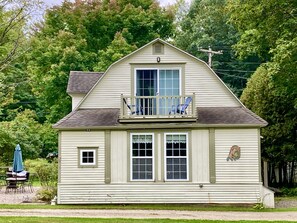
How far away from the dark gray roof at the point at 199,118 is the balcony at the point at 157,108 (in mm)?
415

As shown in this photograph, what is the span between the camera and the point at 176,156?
20938 mm

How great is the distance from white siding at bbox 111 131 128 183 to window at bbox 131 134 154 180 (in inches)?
11.4

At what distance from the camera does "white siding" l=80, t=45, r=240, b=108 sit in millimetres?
21938

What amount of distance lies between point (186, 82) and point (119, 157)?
166 inches

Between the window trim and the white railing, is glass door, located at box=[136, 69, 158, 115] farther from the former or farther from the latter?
the window trim

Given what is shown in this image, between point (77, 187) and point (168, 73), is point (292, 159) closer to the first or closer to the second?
point (168, 73)

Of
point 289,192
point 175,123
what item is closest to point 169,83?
point 175,123

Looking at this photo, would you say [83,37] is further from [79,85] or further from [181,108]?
[181,108]

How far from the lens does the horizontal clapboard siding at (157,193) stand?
2056 centimetres

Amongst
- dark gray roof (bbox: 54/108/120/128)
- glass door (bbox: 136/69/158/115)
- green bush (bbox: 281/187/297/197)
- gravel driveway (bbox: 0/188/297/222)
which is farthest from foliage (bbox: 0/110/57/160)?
green bush (bbox: 281/187/297/197)

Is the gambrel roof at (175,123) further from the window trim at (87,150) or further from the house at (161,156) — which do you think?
the window trim at (87,150)

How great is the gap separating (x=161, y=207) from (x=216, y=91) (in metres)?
5.45

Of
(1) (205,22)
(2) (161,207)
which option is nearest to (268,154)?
(2) (161,207)

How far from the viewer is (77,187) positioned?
20.8 metres
